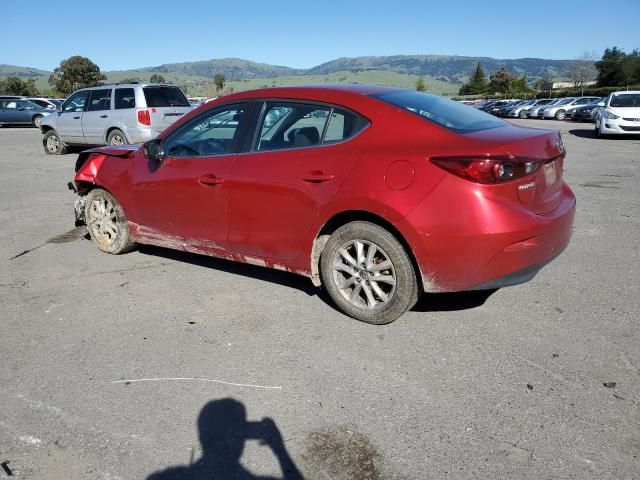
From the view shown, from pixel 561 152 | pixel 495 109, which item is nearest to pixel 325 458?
pixel 561 152

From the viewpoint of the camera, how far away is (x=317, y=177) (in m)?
3.82

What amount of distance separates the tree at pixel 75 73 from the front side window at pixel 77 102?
7669 cm

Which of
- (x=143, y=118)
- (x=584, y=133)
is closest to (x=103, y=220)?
(x=143, y=118)

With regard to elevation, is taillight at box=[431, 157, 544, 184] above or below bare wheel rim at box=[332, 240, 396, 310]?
above

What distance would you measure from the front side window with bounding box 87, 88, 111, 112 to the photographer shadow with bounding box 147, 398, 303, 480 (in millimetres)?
12242

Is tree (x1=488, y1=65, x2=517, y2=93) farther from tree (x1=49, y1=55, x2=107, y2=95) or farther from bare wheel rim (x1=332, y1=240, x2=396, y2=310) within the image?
bare wheel rim (x1=332, y1=240, x2=396, y2=310)

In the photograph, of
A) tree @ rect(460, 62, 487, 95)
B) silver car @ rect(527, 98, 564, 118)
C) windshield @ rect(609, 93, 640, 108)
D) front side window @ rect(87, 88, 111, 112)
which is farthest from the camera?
tree @ rect(460, 62, 487, 95)

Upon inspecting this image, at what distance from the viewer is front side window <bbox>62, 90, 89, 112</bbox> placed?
14.3 meters

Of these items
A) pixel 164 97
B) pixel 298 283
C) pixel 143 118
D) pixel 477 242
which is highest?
pixel 164 97

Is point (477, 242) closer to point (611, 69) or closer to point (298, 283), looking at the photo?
point (298, 283)

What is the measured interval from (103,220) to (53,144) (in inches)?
469

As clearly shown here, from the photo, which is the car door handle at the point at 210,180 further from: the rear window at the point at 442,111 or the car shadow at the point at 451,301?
the car shadow at the point at 451,301

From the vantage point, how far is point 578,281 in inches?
183

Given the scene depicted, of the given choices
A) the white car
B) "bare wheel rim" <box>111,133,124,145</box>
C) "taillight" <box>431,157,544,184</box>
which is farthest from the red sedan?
the white car
